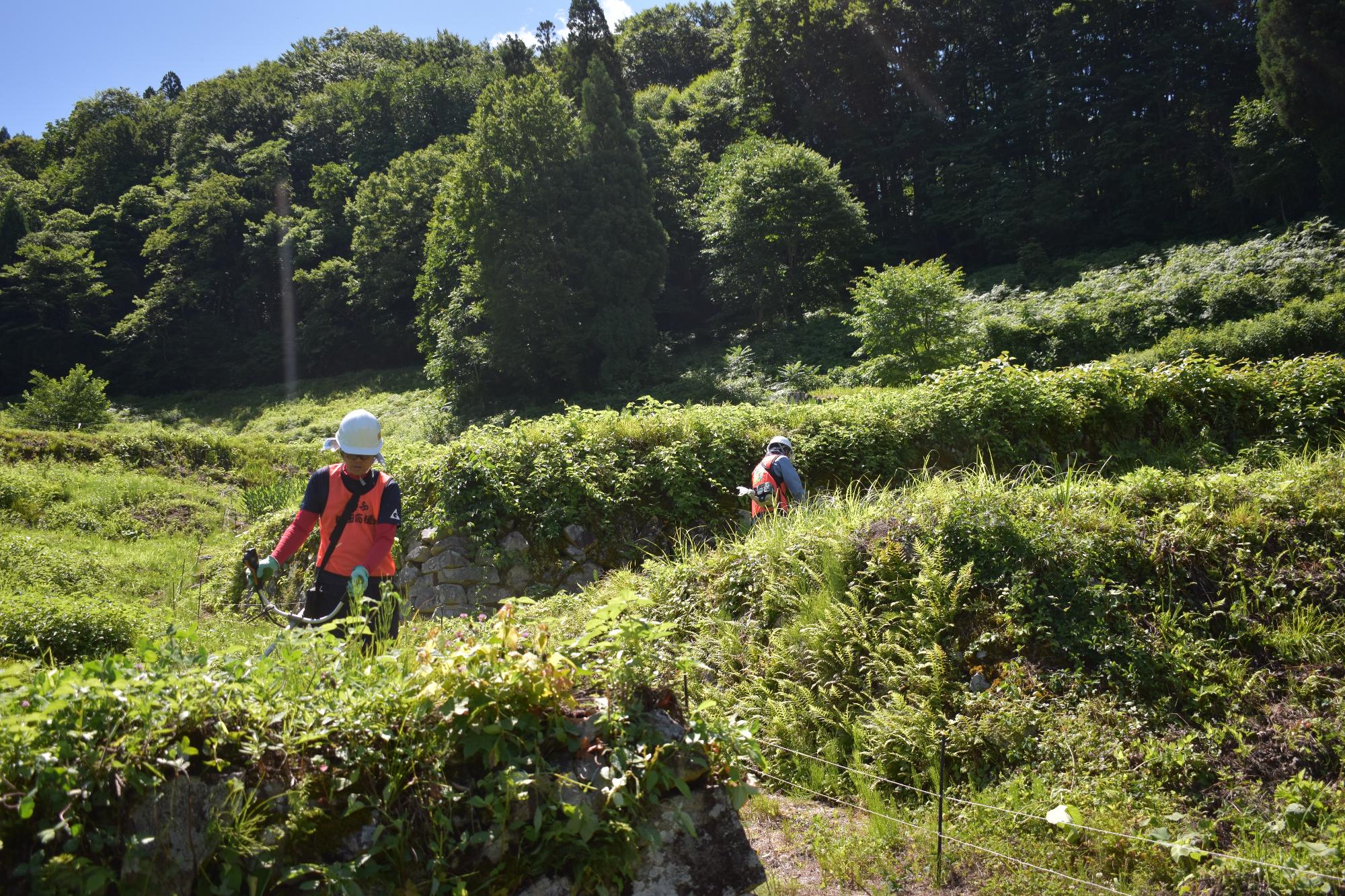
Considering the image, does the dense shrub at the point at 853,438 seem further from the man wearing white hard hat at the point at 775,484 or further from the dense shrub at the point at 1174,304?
the dense shrub at the point at 1174,304

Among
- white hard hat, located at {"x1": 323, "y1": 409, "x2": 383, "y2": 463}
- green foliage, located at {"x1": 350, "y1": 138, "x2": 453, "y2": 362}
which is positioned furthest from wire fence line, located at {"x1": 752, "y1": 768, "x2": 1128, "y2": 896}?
green foliage, located at {"x1": 350, "y1": 138, "x2": 453, "y2": 362}

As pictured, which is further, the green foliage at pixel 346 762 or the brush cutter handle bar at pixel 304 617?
the brush cutter handle bar at pixel 304 617

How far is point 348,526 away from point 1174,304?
23.6m

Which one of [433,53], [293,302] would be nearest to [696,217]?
[293,302]

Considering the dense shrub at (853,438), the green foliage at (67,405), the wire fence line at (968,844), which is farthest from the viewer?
the green foliage at (67,405)

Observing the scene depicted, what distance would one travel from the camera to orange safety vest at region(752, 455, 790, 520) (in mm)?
7301

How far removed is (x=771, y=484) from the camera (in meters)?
7.30

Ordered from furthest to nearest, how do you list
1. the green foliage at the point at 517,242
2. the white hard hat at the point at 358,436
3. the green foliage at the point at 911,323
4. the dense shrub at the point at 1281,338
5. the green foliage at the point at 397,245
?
the green foliage at the point at 397,245
the green foliage at the point at 517,242
the green foliage at the point at 911,323
the dense shrub at the point at 1281,338
the white hard hat at the point at 358,436

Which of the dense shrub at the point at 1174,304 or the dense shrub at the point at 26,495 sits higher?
the dense shrub at the point at 1174,304

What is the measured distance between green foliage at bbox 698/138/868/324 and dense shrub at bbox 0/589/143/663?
103ft

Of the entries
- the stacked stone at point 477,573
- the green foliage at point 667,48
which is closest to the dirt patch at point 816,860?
the stacked stone at point 477,573

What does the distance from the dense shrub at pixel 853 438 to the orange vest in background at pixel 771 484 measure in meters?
1.44

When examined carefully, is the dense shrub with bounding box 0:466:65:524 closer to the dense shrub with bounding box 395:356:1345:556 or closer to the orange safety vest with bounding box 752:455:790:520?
the dense shrub with bounding box 395:356:1345:556

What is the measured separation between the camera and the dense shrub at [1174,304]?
21016 millimetres
